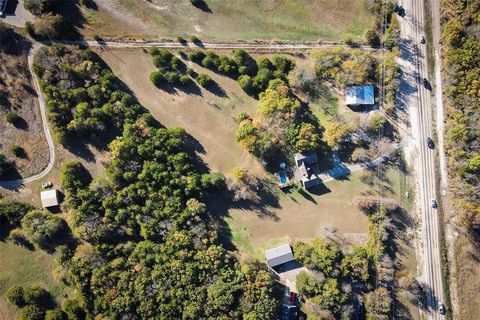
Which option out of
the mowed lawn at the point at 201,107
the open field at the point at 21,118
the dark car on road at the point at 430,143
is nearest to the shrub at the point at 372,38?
the dark car on road at the point at 430,143

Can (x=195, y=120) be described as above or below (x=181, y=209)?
above

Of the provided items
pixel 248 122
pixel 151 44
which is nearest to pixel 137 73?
pixel 151 44

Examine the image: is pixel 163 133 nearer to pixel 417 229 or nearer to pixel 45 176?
pixel 45 176

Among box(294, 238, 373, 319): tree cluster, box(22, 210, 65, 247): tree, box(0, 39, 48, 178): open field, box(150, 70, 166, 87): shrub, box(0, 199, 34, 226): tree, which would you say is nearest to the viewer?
box(294, 238, 373, 319): tree cluster

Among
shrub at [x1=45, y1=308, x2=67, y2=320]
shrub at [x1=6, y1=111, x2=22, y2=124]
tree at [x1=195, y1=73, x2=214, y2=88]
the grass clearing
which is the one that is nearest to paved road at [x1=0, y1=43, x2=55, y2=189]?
shrub at [x1=6, y1=111, x2=22, y2=124]

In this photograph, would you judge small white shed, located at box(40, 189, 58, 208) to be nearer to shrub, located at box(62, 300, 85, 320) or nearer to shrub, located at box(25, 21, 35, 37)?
shrub, located at box(62, 300, 85, 320)

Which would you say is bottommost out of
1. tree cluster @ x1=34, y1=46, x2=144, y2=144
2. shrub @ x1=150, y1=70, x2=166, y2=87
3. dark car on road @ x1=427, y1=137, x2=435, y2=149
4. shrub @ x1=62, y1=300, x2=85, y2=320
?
shrub @ x1=62, y1=300, x2=85, y2=320

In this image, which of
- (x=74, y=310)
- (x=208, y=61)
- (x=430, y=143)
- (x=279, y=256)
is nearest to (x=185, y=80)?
(x=208, y=61)
